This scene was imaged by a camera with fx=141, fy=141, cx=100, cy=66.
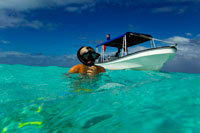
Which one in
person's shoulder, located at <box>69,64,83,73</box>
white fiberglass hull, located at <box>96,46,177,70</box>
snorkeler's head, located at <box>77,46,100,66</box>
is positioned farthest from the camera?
white fiberglass hull, located at <box>96,46,177,70</box>

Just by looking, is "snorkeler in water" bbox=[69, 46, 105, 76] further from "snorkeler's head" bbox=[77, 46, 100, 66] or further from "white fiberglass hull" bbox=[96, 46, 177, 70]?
"white fiberglass hull" bbox=[96, 46, 177, 70]

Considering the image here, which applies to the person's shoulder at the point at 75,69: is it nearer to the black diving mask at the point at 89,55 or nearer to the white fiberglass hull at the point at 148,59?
the black diving mask at the point at 89,55

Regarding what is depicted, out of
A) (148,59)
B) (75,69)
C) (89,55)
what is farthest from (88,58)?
(148,59)

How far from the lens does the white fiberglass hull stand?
405 inches

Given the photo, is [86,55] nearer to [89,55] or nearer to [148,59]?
[89,55]

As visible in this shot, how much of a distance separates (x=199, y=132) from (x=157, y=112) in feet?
1.26

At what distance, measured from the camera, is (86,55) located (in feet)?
13.0

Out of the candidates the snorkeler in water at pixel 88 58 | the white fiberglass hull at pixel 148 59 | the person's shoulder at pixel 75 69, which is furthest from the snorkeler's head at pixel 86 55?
the white fiberglass hull at pixel 148 59

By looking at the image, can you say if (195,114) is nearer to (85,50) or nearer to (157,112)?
(157,112)

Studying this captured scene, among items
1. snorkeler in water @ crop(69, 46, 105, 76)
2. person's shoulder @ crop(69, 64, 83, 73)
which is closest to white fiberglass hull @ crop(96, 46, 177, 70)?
snorkeler in water @ crop(69, 46, 105, 76)

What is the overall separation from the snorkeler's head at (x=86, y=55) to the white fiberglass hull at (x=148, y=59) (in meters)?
7.47

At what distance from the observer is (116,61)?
41.0ft

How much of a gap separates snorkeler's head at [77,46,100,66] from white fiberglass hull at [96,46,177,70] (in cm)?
747

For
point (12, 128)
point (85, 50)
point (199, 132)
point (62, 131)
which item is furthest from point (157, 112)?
point (85, 50)
